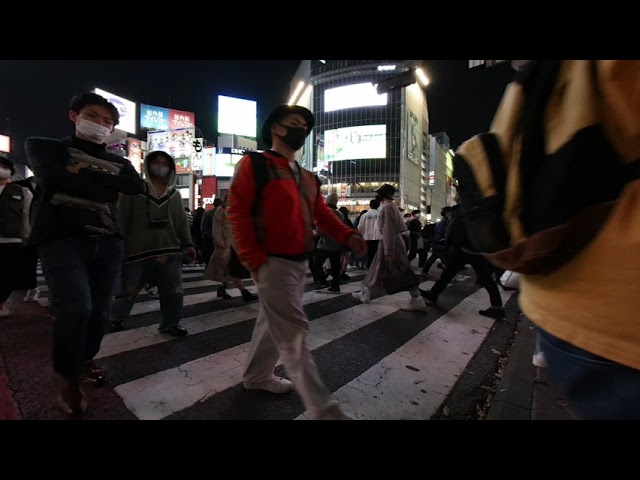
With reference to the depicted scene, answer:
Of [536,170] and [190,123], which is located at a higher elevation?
[190,123]

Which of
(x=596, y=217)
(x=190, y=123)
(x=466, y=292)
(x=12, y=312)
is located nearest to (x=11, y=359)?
(x=12, y=312)

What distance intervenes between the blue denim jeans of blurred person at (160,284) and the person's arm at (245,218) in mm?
2107

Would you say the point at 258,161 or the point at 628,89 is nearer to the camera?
the point at 628,89

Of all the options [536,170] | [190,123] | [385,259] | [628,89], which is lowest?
[385,259]

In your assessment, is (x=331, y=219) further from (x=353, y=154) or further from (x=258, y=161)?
(x=353, y=154)

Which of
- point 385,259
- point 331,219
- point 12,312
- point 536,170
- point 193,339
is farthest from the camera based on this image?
point 385,259

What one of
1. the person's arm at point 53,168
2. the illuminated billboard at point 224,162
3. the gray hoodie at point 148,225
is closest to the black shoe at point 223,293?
the gray hoodie at point 148,225

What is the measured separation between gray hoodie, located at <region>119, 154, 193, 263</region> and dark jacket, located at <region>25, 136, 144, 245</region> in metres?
1.32

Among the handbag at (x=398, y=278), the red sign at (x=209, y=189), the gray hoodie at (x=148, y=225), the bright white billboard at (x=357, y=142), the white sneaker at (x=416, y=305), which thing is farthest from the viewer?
the bright white billboard at (x=357, y=142)

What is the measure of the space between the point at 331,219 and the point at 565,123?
1.65 meters

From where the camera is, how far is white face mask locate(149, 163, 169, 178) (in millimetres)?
3551

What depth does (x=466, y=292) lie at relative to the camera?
6984mm

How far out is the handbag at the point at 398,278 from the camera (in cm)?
466

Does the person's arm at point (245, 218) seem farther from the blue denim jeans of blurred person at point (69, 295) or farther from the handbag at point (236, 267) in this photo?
the blue denim jeans of blurred person at point (69, 295)
